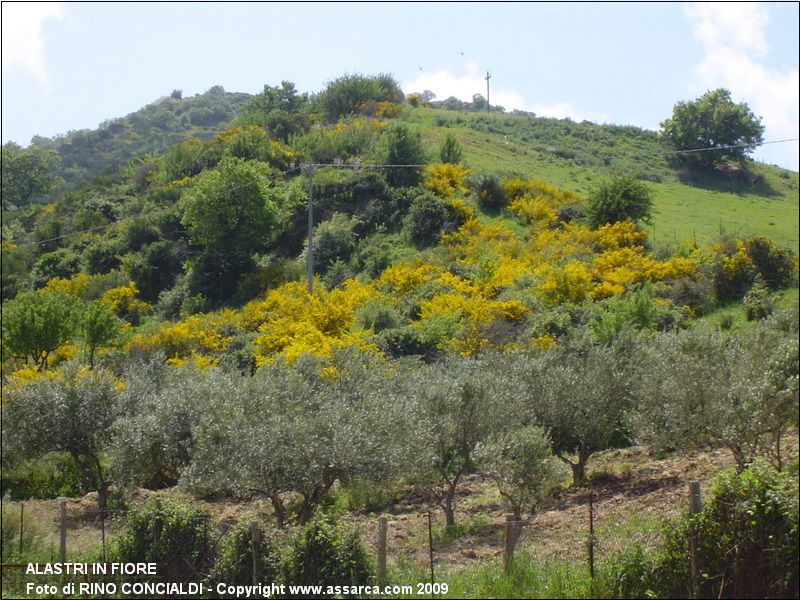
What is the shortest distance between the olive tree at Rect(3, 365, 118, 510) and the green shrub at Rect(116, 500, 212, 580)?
10205 mm

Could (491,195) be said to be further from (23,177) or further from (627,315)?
(23,177)

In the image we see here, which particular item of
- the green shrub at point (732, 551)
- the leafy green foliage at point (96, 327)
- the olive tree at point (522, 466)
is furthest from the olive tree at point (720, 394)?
the leafy green foliage at point (96, 327)

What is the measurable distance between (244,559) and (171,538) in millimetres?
1699

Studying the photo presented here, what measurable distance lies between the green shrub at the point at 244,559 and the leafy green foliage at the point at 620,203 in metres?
38.7

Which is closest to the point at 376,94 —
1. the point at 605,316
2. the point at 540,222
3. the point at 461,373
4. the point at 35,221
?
the point at 35,221

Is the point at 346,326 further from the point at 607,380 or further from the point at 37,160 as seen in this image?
the point at 37,160

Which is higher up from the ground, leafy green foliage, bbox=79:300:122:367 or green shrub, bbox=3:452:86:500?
leafy green foliage, bbox=79:300:122:367

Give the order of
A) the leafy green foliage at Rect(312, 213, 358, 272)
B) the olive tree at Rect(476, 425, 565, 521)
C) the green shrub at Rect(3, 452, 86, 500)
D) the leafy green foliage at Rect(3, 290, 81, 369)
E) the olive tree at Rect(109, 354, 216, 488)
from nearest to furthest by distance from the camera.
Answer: the olive tree at Rect(476, 425, 565, 521) → the olive tree at Rect(109, 354, 216, 488) → the green shrub at Rect(3, 452, 86, 500) → the leafy green foliage at Rect(3, 290, 81, 369) → the leafy green foliage at Rect(312, 213, 358, 272)

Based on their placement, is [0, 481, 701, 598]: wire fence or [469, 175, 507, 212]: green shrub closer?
[0, 481, 701, 598]: wire fence

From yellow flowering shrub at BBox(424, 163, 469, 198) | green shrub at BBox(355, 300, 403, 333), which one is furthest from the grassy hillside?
green shrub at BBox(355, 300, 403, 333)

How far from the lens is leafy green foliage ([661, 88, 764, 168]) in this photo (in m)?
72.1

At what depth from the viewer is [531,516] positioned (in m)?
19.4

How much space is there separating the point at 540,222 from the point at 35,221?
5116 cm

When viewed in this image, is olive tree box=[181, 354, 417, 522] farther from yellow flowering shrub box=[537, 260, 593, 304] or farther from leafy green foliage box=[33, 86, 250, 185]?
leafy green foliage box=[33, 86, 250, 185]
